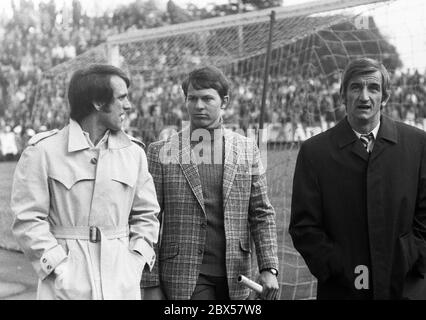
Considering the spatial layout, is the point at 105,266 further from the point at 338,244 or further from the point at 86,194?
the point at 338,244

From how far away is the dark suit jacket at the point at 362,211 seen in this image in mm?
3174

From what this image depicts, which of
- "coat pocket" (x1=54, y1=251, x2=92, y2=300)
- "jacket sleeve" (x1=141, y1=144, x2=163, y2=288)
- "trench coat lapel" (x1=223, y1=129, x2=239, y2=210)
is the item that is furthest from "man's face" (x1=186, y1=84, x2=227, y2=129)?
"coat pocket" (x1=54, y1=251, x2=92, y2=300)

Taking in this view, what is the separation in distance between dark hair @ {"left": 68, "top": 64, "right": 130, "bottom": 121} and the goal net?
2.68 meters

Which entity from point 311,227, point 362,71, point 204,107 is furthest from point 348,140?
point 204,107

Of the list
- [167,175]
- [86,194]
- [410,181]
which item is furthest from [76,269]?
[410,181]

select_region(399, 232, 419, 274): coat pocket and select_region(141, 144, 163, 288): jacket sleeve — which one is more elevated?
select_region(141, 144, 163, 288): jacket sleeve

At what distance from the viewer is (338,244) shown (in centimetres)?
324

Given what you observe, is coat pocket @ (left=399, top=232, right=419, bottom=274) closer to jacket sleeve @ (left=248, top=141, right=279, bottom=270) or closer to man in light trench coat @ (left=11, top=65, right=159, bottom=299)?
jacket sleeve @ (left=248, top=141, right=279, bottom=270)

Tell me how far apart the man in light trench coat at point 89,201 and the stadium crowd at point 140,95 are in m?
5.13

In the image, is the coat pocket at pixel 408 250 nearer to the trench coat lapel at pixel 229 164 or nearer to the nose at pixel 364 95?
the nose at pixel 364 95

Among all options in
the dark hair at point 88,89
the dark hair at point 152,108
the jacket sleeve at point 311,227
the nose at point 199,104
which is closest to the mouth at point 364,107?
the jacket sleeve at point 311,227

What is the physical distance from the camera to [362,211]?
3.23 metres

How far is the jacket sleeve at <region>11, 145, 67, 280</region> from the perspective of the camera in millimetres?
2840

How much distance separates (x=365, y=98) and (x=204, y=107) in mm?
731
